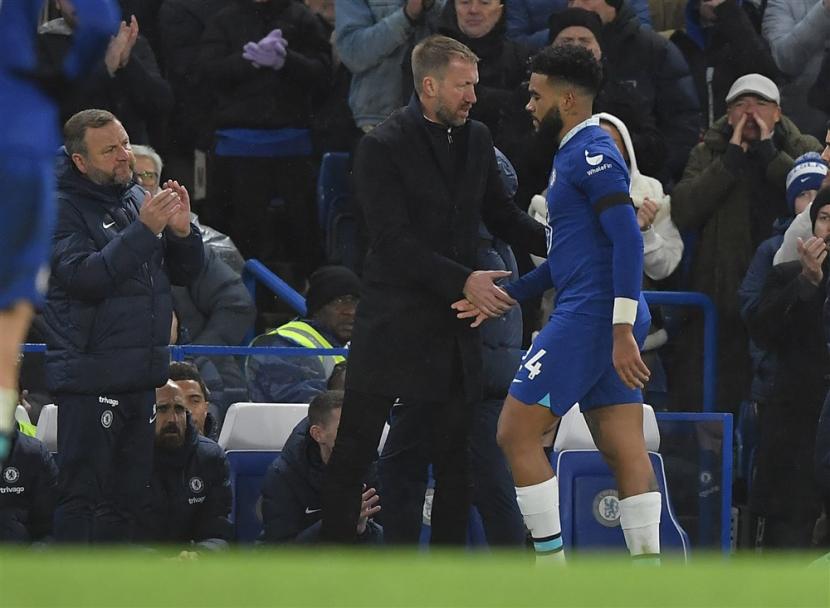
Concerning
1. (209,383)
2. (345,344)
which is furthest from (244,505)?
(345,344)

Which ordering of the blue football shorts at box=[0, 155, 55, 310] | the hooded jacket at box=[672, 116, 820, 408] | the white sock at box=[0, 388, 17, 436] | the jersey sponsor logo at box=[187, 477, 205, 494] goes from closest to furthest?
the white sock at box=[0, 388, 17, 436] → the blue football shorts at box=[0, 155, 55, 310] → the jersey sponsor logo at box=[187, 477, 205, 494] → the hooded jacket at box=[672, 116, 820, 408]

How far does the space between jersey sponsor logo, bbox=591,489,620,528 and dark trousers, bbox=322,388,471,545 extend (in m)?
0.90

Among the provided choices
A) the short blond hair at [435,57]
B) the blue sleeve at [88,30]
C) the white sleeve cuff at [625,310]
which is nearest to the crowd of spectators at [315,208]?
the short blond hair at [435,57]

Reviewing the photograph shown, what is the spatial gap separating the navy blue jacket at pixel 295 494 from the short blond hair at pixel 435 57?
1676mm

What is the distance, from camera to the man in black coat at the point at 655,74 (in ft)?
34.9

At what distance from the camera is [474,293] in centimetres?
741

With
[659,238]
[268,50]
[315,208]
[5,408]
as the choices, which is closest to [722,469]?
[659,238]

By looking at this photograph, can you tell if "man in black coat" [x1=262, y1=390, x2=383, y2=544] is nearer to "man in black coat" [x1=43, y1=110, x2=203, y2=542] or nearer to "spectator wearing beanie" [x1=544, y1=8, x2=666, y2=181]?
"man in black coat" [x1=43, y1=110, x2=203, y2=542]

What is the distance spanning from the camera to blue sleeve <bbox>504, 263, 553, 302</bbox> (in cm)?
746

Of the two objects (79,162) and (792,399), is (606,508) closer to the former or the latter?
(792,399)

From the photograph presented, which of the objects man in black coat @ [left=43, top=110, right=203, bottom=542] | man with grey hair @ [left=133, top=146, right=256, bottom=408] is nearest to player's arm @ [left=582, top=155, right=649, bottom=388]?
man in black coat @ [left=43, top=110, right=203, bottom=542]

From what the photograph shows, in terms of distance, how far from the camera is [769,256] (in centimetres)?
972

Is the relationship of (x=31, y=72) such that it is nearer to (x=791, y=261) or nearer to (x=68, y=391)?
(x=68, y=391)

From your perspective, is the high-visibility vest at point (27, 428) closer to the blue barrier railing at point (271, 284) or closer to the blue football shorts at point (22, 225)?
the blue barrier railing at point (271, 284)
